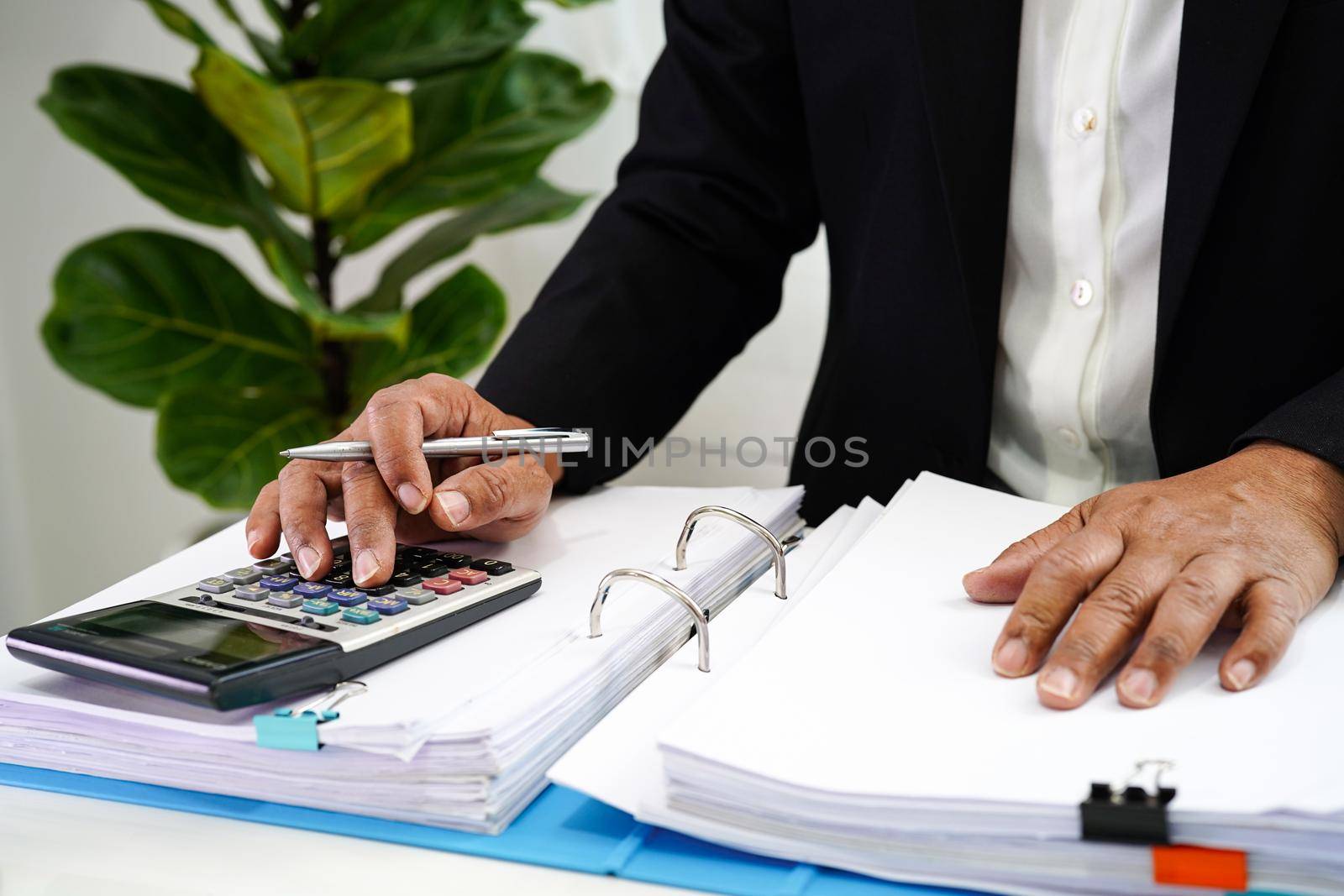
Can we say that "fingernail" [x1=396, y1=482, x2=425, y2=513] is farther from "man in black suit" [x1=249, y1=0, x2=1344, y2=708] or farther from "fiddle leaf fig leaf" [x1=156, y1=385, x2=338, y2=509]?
"fiddle leaf fig leaf" [x1=156, y1=385, x2=338, y2=509]

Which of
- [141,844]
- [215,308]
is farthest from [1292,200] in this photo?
[215,308]

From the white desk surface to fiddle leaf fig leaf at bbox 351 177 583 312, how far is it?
1.06m

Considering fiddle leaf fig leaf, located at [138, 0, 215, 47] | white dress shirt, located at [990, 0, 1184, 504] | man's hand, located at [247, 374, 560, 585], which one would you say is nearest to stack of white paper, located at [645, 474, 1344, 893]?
man's hand, located at [247, 374, 560, 585]

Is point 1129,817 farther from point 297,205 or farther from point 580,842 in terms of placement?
point 297,205

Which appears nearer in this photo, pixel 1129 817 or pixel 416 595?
Answer: pixel 1129 817

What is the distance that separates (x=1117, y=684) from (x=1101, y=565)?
0.09 m

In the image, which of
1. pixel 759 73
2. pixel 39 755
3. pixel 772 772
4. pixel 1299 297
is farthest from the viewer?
pixel 759 73

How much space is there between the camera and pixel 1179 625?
494 mm

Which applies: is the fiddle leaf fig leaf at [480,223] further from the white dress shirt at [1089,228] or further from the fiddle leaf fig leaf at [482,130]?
the white dress shirt at [1089,228]

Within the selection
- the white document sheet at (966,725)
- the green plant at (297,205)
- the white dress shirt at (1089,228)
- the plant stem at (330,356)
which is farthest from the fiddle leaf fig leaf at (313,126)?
the white document sheet at (966,725)

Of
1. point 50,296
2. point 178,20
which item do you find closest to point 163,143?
point 178,20

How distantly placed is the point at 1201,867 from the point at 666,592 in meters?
0.27

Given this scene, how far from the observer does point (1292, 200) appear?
2.47 ft

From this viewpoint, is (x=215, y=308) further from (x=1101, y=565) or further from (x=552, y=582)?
(x=1101, y=565)
